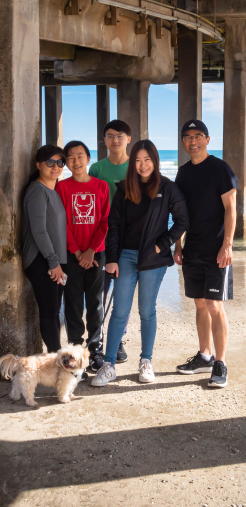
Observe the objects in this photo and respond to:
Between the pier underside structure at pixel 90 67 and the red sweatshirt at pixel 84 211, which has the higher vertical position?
the pier underside structure at pixel 90 67

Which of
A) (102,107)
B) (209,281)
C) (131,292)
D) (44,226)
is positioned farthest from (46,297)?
(102,107)

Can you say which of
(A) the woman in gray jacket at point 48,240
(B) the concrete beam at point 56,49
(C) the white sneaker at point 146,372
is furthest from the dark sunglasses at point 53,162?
(B) the concrete beam at point 56,49

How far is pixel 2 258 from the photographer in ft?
13.5

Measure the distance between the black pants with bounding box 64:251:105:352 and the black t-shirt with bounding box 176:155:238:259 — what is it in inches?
32.9

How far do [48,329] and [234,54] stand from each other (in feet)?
32.0

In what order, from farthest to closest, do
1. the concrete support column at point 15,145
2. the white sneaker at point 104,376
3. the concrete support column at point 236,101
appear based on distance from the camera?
the concrete support column at point 236,101
the white sneaker at point 104,376
the concrete support column at point 15,145

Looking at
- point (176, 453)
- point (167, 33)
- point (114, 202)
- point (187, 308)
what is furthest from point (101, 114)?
point (176, 453)

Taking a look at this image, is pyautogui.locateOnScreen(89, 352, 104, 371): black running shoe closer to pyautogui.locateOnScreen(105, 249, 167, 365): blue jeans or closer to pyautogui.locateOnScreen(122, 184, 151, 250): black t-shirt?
pyautogui.locateOnScreen(105, 249, 167, 365): blue jeans

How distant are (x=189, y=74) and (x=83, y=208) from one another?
27.5ft

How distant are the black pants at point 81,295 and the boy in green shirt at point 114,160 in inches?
14.4

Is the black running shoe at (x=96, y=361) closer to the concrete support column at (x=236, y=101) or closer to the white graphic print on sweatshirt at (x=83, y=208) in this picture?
the white graphic print on sweatshirt at (x=83, y=208)

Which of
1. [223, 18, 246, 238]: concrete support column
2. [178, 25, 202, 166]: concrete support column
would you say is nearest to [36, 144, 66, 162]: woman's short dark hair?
[178, 25, 202, 166]: concrete support column

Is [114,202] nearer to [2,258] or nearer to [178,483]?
[2,258]

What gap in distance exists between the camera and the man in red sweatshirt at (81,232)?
13.6ft
